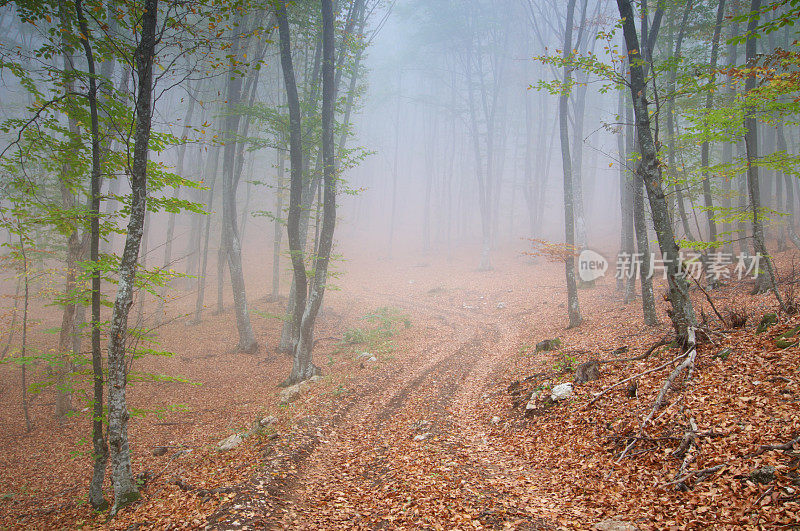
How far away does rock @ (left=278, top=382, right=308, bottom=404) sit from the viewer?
955 cm

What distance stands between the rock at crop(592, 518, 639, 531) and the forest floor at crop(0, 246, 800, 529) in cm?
6

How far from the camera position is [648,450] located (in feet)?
15.8

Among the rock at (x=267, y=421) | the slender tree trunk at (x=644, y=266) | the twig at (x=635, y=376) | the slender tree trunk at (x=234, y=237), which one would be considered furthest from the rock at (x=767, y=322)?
the slender tree trunk at (x=234, y=237)

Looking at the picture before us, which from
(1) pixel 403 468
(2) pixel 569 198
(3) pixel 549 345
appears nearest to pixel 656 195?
(3) pixel 549 345

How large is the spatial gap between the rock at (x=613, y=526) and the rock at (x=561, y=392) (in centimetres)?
300

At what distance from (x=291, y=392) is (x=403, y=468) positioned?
4980mm

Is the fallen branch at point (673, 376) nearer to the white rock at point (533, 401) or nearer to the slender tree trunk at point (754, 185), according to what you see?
the white rock at point (533, 401)

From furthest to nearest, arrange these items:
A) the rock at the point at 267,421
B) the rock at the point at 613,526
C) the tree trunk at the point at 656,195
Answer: the rock at the point at 267,421, the tree trunk at the point at 656,195, the rock at the point at 613,526

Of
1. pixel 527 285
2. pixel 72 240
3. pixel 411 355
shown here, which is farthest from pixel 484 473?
pixel 527 285

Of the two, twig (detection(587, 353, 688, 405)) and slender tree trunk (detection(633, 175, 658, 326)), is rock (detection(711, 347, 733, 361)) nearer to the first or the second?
twig (detection(587, 353, 688, 405))

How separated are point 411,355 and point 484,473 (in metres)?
7.25

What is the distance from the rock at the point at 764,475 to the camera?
3.63m

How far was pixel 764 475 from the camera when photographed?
3670 mm

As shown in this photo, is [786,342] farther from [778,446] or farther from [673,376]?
[778,446]
